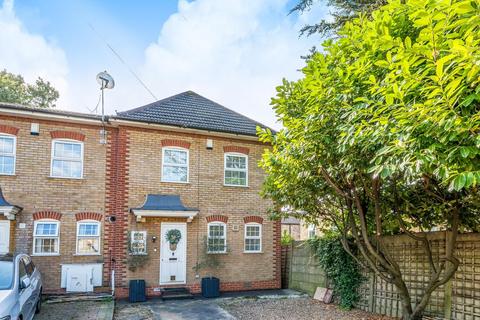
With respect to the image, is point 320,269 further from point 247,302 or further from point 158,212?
point 158,212

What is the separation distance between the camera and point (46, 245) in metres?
11.2

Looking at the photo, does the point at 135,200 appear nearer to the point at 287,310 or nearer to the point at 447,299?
the point at 287,310

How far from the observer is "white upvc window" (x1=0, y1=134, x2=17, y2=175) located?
11.1m

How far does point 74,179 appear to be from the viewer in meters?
11.7

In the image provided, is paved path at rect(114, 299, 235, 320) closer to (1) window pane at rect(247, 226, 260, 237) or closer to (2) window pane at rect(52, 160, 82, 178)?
(1) window pane at rect(247, 226, 260, 237)

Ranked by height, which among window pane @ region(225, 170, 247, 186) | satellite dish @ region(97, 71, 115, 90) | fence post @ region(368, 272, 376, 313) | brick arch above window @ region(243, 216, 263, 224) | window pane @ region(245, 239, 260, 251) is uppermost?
satellite dish @ region(97, 71, 115, 90)

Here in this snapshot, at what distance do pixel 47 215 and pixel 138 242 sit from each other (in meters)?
3.01

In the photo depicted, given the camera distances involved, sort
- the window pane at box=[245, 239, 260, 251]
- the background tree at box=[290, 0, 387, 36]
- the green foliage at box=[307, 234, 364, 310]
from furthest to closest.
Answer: the window pane at box=[245, 239, 260, 251] < the background tree at box=[290, 0, 387, 36] < the green foliage at box=[307, 234, 364, 310]

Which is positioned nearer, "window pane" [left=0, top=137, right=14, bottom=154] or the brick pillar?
"window pane" [left=0, top=137, right=14, bottom=154]

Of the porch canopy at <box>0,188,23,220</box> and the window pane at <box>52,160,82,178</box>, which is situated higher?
the window pane at <box>52,160,82,178</box>

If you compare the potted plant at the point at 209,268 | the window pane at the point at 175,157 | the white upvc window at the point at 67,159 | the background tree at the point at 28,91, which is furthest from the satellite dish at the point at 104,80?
the background tree at the point at 28,91

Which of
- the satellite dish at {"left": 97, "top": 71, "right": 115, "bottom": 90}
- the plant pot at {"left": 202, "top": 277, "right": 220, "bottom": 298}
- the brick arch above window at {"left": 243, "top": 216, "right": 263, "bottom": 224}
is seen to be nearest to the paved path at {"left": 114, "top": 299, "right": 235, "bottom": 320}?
the plant pot at {"left": 202, "top": 277, "right": 220, "bottom": 298}

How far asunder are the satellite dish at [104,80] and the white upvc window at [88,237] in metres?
4.79

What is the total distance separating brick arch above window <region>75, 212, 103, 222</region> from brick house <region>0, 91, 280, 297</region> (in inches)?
1.3
